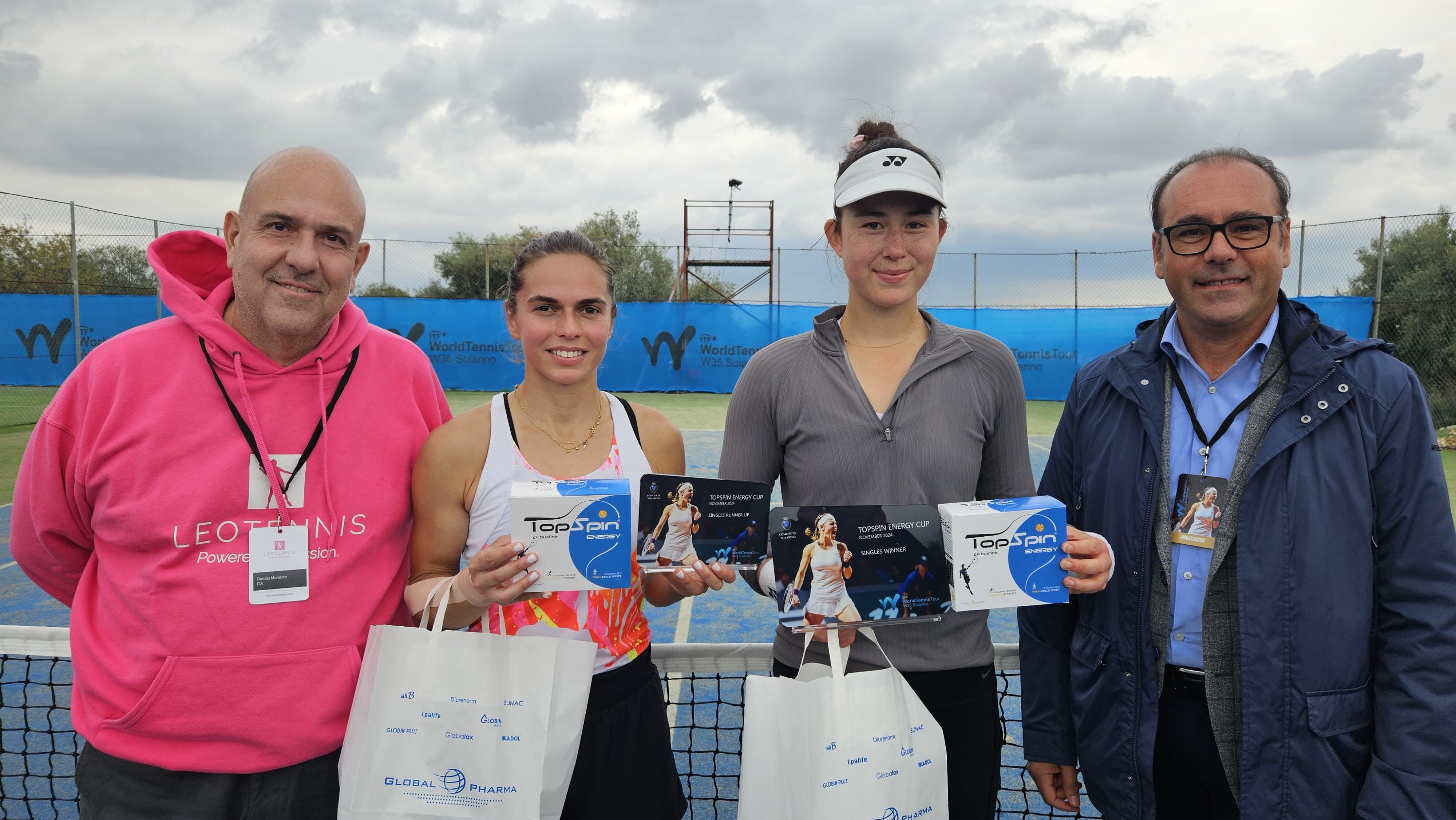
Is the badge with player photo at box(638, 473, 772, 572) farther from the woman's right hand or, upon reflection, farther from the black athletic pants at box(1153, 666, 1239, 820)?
the black athletic pants at box(1153, 666, 1239, 820)

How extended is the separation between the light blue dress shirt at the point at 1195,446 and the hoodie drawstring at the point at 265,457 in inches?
83.5

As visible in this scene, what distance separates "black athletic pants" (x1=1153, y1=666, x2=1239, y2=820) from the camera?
6.32ft

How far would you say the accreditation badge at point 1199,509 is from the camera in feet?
6.27

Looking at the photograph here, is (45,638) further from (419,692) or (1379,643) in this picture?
(1379,643)

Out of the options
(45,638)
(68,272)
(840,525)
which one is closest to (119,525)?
Answer: (45,638)

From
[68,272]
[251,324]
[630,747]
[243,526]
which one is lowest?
[630,747]

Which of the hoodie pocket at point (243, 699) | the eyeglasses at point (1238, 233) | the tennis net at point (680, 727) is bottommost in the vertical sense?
the tennis net at point (680, 727)

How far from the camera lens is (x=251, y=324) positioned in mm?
2102

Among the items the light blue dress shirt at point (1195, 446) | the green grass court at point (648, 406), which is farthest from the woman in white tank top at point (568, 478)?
the green grass court at point (648, 406)

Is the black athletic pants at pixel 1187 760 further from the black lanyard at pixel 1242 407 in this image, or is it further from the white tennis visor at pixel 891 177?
the white tennis visor at pixel 891 177

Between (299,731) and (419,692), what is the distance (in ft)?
1.12

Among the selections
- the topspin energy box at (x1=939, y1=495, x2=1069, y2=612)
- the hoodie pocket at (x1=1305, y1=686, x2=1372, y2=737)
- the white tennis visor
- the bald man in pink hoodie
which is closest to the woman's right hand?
the bald man in pink hoodie

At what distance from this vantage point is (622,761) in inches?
81.7

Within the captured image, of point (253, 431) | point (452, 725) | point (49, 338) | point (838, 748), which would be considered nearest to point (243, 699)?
point (452, 725)
